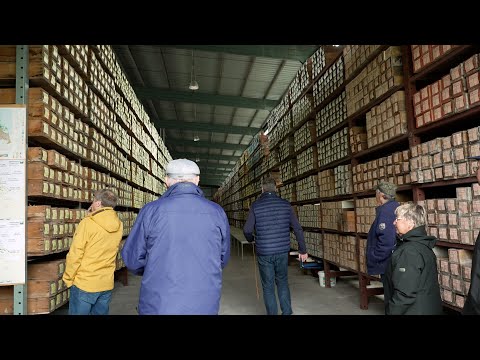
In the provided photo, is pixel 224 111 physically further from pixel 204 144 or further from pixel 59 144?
pixel 59 144

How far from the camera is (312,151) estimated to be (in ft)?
30.4

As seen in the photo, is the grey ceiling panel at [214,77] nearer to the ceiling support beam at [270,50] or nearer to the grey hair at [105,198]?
the ceiling support beam at [270,50]

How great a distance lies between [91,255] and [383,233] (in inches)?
127

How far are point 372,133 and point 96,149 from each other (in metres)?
4.55

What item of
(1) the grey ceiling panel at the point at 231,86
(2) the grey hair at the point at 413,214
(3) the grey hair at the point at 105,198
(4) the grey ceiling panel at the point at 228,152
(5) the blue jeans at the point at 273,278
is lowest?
(5) the blue jeans at the point at 273,278

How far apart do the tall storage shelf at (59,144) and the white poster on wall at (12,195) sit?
0.21 m

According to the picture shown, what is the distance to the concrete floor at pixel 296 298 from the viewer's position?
6.19 metres

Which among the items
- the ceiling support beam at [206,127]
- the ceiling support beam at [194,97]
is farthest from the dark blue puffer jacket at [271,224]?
the ceiling support beam at [206,127]

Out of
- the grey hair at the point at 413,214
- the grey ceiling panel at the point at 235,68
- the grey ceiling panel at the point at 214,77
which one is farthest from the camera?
the grey ceiling panel at the point at 235,68

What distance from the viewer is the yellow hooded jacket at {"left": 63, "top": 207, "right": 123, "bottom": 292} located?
3887 mm

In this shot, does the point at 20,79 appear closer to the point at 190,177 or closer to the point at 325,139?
the point at 190,177

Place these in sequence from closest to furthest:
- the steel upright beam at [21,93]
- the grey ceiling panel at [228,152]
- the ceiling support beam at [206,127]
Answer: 1. the steel upright beam at [21,93]
2. the ceiling support beam at [206,127]
3. the grey ceiling panel at [228,152]

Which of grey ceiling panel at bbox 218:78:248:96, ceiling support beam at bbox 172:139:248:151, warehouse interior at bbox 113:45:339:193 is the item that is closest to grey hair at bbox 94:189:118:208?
warehouse interior at bbox 113:45:339:193
